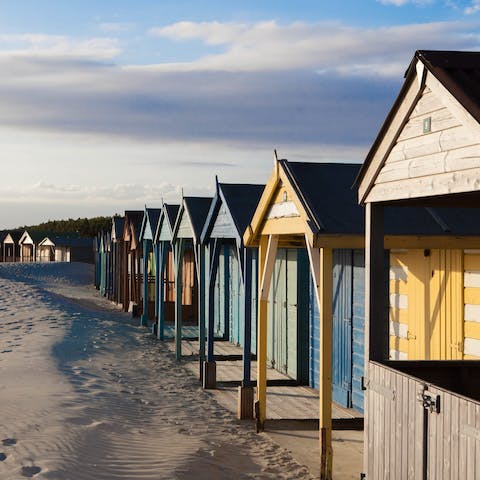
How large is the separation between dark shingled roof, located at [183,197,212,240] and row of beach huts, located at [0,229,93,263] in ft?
149

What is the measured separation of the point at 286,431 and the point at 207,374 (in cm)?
329

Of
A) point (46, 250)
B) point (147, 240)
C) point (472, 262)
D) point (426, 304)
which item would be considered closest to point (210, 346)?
point (426, 304)

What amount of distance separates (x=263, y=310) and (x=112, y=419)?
2.56m

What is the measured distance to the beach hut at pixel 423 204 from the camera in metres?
5.41

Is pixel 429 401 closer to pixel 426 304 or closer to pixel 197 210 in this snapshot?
pixel 426 304

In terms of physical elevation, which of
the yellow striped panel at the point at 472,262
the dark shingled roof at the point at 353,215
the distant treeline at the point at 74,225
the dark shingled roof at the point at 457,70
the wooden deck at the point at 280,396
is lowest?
the wooden deck at the point at 280,396

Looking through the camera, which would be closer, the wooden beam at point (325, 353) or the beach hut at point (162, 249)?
the wooden beam at point (325, 353)

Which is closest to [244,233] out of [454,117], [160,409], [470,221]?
[160,409]

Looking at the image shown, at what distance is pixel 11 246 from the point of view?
77.1m

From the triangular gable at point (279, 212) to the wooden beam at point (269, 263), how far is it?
16cm

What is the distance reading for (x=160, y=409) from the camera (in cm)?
1191

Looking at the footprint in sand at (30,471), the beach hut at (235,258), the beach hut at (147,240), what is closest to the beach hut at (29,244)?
the beach hut at (147,240)

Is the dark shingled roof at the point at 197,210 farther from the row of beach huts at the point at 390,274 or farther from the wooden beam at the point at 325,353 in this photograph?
the wooden beam at the point at 325,353

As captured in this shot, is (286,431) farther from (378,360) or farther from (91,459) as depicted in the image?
(378,360)
